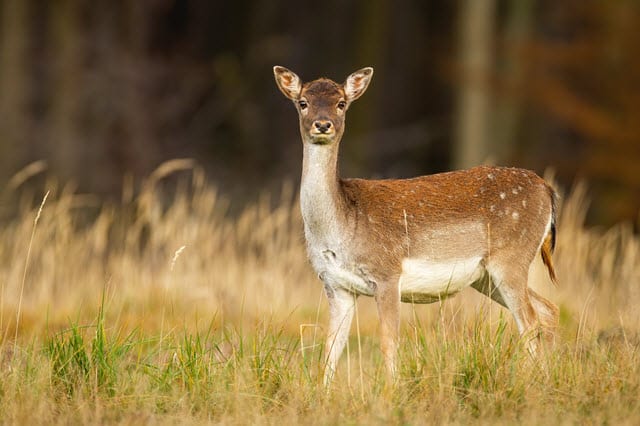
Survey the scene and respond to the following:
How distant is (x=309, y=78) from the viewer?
2756 cm

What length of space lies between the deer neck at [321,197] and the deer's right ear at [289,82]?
486mm

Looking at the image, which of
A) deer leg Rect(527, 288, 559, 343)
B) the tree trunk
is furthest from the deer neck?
the tree trunk

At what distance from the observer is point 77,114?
66.6ft

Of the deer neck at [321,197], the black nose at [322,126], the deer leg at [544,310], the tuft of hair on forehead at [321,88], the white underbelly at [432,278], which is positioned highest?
the tuft of hair on forehead at [321,88]

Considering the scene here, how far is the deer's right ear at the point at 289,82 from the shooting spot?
827 cm

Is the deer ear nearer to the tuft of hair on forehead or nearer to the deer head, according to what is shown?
the deer head

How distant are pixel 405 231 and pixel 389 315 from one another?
661 mm

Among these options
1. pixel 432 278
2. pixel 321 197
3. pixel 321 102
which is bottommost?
pixel 432 278

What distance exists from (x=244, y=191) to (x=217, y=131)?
17.8 ft

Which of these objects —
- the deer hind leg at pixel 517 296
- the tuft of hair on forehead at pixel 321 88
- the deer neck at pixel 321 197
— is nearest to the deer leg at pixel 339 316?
the deer neck at pixel 321 197

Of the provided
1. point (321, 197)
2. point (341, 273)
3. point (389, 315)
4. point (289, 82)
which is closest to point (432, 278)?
point (389, 315)

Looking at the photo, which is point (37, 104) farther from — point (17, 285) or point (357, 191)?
point (357, 191)

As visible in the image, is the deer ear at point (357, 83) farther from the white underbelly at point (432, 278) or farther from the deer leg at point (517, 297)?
the deer leg at point (517, 297)

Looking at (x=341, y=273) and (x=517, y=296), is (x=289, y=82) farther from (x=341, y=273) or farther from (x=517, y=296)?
(x=517, y=296)
